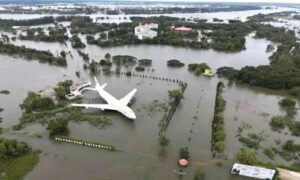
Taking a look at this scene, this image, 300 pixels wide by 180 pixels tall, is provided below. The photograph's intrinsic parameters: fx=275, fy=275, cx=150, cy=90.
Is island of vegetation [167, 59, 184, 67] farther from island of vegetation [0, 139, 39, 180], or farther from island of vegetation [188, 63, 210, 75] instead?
island of vegetation [0, 139, 39, 180]

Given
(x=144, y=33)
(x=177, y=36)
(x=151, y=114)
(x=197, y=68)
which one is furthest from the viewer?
(x=177, y=36)

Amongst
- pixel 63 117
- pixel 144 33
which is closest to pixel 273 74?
pixel 63 117

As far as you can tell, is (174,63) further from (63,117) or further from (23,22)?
(23,22)

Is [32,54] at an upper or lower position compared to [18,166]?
upper

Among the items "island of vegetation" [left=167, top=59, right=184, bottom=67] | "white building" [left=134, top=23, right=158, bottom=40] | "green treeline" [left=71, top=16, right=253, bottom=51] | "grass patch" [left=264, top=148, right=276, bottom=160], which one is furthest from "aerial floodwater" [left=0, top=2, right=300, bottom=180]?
"white building" [left=134, top=23, right=158, bottom=40]

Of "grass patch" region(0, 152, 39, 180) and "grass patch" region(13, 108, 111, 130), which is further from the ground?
"grass patch" region(13, 108, 111, 130)

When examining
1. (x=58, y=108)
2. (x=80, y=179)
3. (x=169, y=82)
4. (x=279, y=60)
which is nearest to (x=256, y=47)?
(x=279, y=60)
